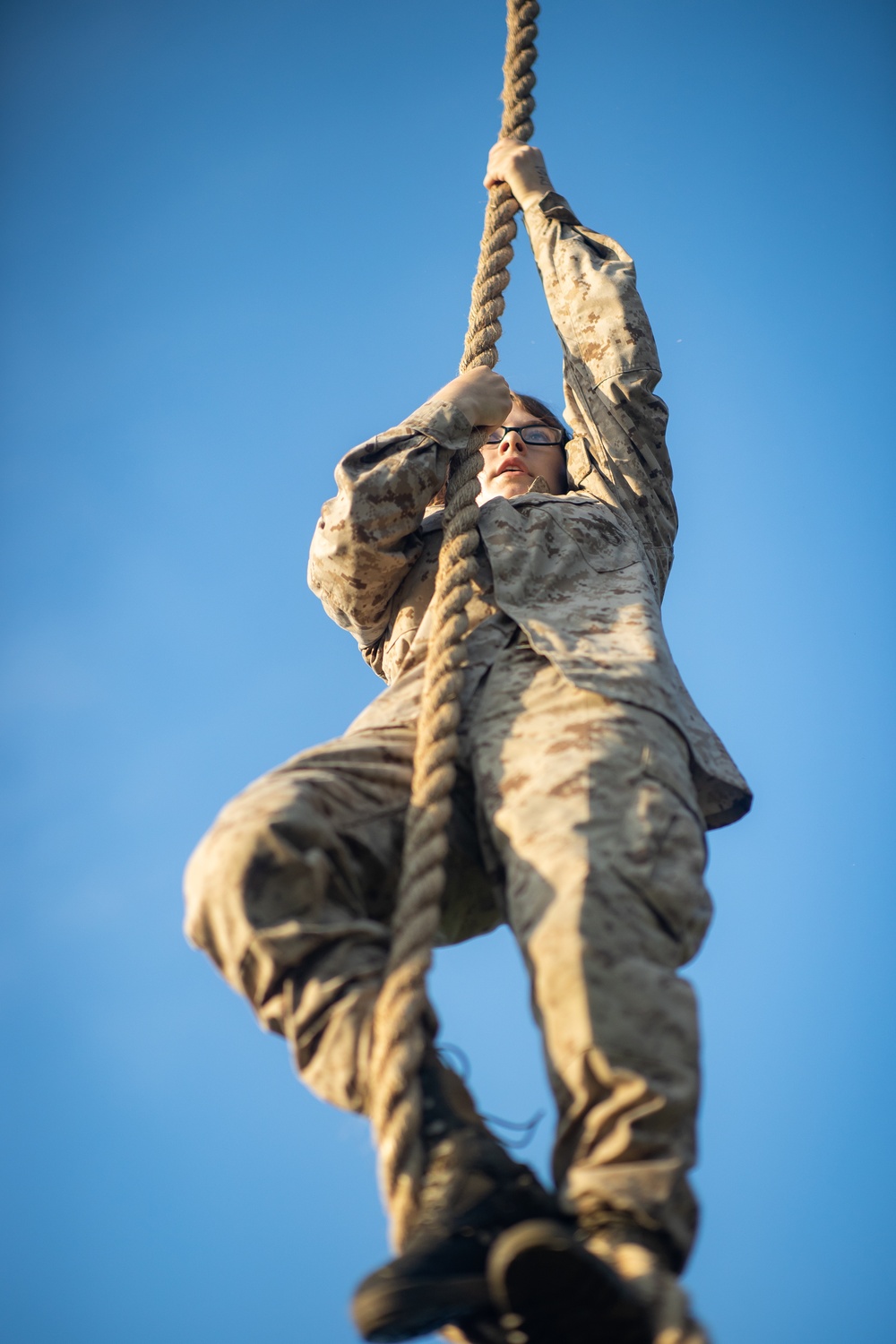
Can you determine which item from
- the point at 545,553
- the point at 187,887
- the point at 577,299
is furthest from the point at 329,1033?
the point at 577,299

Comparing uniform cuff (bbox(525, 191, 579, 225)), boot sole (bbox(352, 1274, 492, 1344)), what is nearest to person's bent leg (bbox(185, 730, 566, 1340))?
boot sole (bbox(352, 1274, 492, 1344))

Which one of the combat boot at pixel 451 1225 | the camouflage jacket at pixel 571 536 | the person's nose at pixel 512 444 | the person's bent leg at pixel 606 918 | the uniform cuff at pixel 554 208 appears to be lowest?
the combat boot at pixel 451 1225

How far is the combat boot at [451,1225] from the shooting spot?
7.60 ft

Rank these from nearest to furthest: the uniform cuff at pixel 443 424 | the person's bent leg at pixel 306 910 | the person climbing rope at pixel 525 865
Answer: the person climbing rope at pixel 525 865, the person's bent leg at pixel 306 910, the uniform cuff at pixel 443 424

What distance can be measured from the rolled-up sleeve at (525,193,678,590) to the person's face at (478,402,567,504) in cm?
11

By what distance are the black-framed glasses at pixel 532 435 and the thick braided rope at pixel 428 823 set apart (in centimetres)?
64

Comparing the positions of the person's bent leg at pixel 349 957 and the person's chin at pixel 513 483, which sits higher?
the person's chin at pixel 513 483

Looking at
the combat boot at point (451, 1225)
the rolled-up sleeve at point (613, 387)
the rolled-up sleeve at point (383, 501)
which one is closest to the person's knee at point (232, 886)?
the combat boot at point (451, 1225)

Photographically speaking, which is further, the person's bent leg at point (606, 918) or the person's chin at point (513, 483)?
the person's chin at point (513, 483)

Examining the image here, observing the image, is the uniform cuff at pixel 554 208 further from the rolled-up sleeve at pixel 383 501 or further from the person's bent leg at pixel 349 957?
the person's bent leg at pixel 349 957

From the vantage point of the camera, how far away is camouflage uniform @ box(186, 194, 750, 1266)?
2650 millimetres

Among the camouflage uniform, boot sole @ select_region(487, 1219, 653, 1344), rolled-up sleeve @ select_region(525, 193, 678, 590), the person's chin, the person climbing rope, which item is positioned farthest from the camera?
the person's chin

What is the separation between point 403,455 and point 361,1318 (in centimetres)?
241

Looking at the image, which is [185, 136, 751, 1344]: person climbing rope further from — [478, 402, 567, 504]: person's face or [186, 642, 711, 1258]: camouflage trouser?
[478, 402, 567, 504]: person's face
